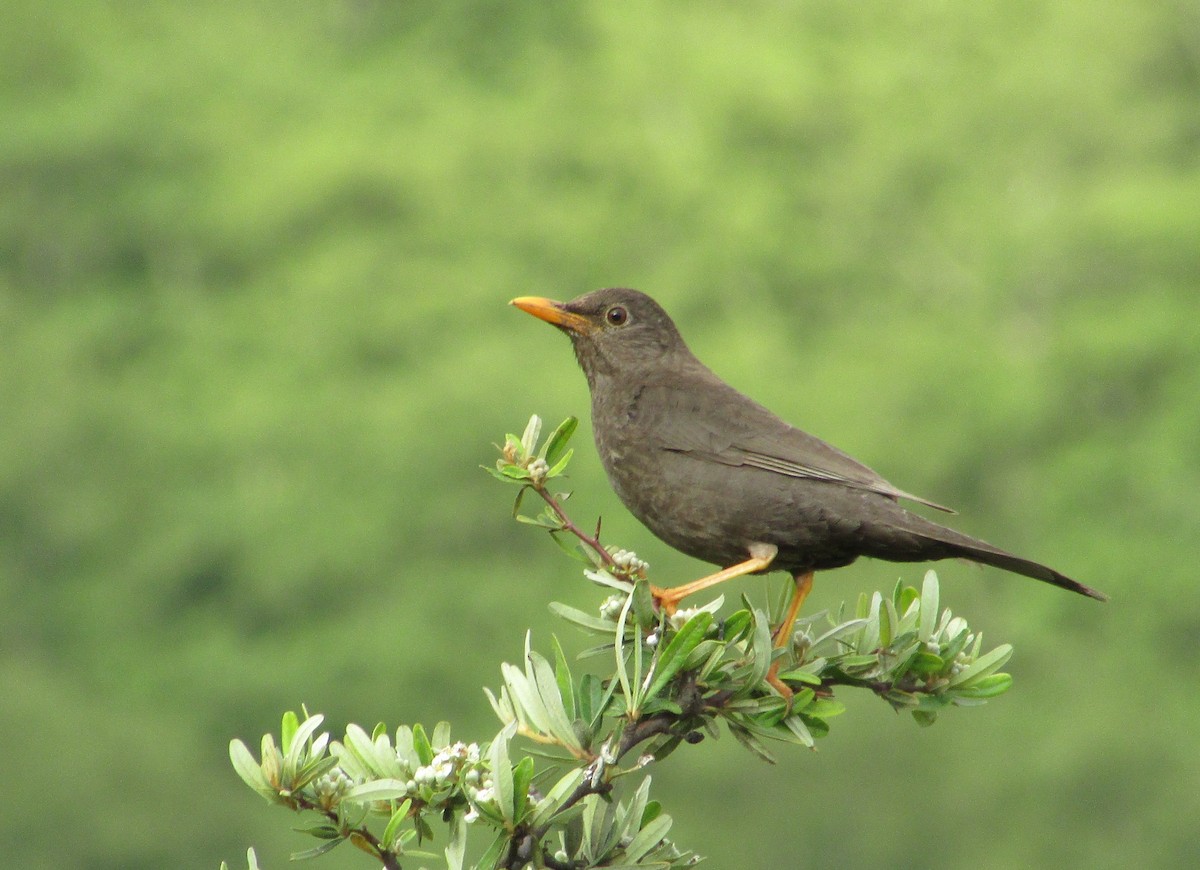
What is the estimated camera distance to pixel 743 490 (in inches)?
176

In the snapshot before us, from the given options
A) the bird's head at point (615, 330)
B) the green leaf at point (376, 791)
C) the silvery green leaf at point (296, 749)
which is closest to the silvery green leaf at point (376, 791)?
the green leaf at point (376, 791)

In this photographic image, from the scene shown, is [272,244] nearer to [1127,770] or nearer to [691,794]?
[691,794]

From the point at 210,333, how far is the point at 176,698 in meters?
6.39

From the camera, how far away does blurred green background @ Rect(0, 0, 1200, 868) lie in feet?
65.4

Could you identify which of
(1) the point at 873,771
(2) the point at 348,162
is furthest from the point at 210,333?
(1) the point at 873,771

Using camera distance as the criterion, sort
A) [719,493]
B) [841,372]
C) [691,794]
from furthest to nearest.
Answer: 1. [841,372]
2. [691,794]
3. [719,493]

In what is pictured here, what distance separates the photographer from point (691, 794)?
1884cm

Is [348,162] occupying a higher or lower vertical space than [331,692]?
higher

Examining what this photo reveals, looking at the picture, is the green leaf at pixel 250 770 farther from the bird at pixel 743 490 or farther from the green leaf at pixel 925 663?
the green leaf at pixel 925 663

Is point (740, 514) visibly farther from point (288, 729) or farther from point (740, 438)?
point (288, 729)

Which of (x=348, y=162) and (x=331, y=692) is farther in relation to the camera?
(x=348, y=162)

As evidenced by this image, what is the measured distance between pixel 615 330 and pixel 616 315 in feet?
0.23

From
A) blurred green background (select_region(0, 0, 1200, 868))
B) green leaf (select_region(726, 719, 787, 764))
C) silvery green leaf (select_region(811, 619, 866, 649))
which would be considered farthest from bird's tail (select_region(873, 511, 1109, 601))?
blurred green background (select_region(0, 0, 1200, 868))

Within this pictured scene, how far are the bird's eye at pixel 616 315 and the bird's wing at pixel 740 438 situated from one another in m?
0.45
